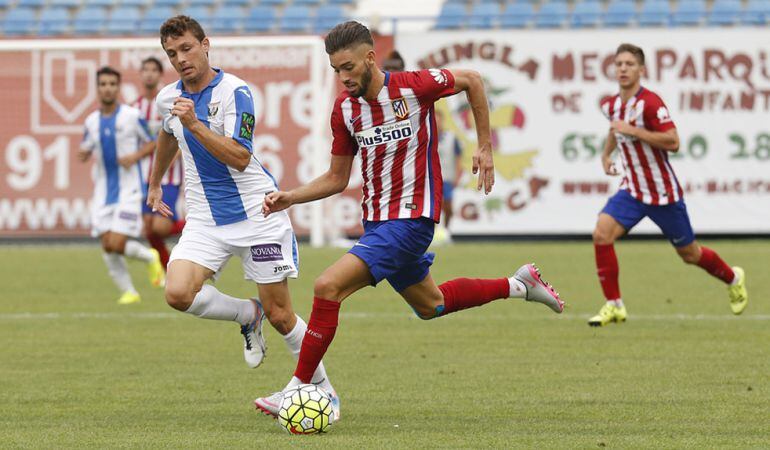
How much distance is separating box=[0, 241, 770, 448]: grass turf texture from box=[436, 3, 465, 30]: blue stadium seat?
923 cm

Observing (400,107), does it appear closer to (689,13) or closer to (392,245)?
(392,245)

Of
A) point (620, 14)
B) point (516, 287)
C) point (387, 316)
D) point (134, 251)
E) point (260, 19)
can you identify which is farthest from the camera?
point (260, 19)

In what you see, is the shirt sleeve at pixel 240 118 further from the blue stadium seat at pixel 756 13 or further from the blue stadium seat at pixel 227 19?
the blue stadium seat at pixel 227 19

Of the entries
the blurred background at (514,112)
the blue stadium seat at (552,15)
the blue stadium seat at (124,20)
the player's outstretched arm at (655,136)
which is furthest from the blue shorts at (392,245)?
the blue stadium seat at (124,20)

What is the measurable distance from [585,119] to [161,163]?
14700 mm

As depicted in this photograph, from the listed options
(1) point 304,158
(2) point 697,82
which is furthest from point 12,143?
(2) point 697,82

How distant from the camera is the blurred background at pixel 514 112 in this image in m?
21.5

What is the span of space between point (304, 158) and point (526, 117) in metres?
3.55

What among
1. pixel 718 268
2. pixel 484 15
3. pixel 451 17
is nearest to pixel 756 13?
pixel 484 15

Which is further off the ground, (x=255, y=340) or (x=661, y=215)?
(x=661, y=215)

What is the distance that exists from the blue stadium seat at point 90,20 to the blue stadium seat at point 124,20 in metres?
0.17

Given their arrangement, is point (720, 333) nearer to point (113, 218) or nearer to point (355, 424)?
point (355, 424)

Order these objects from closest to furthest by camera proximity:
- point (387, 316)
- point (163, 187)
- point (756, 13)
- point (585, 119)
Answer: point (387, 316)
point (163, 187)
point (585, 119)
point (756, 13)

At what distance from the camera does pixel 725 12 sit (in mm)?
22969
